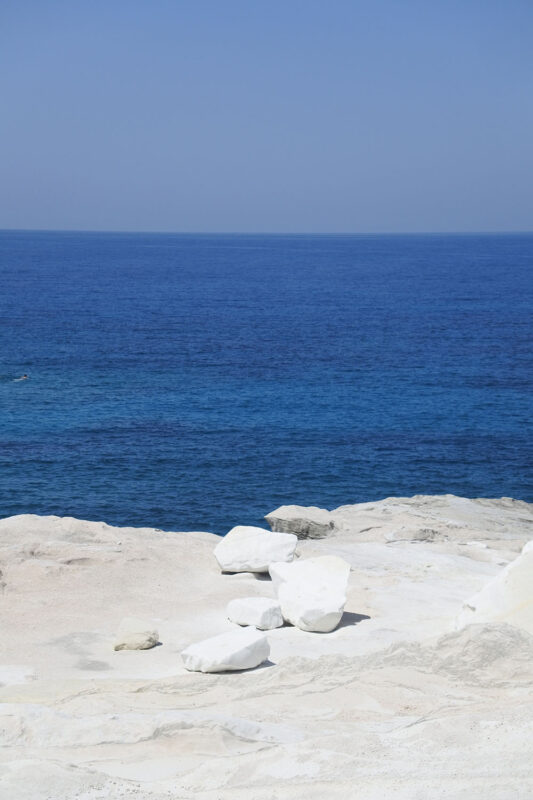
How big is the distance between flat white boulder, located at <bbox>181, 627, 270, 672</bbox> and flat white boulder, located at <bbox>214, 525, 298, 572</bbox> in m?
4.65

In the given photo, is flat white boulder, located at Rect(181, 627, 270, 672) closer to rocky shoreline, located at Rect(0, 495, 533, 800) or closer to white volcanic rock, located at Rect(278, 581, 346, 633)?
rocky shoreline, located at Rect(0, 495, 533, 800)

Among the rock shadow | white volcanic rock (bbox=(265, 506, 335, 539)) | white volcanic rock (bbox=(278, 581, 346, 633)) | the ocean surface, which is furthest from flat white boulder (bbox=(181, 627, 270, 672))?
the ocean surface

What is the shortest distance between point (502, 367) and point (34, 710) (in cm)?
5286

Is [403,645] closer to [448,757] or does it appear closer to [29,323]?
[448,757]

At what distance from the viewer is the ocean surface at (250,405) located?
38.0 metres

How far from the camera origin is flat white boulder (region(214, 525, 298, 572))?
64.4ft

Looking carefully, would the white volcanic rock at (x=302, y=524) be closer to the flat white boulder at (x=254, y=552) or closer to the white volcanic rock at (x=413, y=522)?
the white volcanic rock at (x=413, y=522)

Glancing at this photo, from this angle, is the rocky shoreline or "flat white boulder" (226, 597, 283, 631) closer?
the rocky shoreline

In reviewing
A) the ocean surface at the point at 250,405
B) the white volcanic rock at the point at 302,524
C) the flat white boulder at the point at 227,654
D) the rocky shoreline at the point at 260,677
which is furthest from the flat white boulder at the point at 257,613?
the ocean surface at the point at 250,405

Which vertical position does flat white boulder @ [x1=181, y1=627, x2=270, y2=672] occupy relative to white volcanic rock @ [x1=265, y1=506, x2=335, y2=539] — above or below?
above

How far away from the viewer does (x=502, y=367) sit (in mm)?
61500

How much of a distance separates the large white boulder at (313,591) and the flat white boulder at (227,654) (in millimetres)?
1714

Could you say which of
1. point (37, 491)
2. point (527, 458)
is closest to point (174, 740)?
point (37, 491)

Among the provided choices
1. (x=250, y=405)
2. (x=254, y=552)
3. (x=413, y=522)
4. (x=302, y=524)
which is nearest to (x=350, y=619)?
(x=254, y=552)
